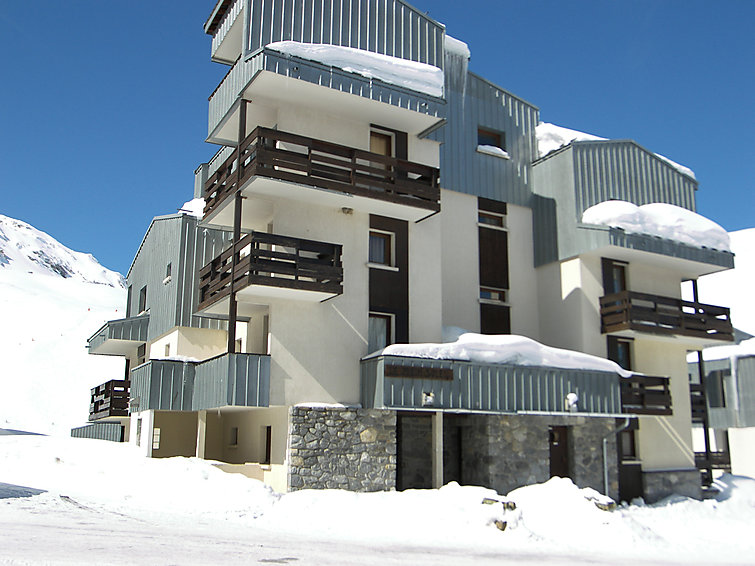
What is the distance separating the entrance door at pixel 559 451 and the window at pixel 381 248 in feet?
25.5

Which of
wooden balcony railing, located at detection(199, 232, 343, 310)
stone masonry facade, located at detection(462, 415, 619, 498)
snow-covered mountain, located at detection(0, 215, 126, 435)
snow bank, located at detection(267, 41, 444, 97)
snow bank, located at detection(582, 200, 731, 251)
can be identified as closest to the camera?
wooden balcony railing, located at detection(199, 232, 343, 310)

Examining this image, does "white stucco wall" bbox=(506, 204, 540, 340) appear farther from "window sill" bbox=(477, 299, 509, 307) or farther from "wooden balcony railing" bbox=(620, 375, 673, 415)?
"wooden balcony railing" bbox=(620, 375, 673, 415)

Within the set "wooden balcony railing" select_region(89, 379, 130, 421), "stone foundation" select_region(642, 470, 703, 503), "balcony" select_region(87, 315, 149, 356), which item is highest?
"balcony" select_region(87, 315, 149, 356)

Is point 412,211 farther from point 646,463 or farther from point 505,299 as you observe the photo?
point 646,463

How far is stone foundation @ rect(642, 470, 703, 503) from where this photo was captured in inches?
1029

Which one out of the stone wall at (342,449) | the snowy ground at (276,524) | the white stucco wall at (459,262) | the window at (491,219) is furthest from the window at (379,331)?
the window at (491,219)

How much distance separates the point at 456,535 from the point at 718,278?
7358 centimetres

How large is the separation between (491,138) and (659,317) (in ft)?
29.7

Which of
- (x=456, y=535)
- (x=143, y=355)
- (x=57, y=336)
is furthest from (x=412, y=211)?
(x=57, y=336)

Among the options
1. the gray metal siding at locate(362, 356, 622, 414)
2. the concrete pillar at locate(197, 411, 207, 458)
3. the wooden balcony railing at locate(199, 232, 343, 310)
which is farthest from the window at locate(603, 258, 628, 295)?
the concrete pillar at locate(197, 411, 207, 458)

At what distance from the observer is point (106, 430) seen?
105ft

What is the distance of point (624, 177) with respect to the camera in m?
28.6

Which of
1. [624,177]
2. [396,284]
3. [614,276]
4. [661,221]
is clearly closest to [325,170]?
[396,284]

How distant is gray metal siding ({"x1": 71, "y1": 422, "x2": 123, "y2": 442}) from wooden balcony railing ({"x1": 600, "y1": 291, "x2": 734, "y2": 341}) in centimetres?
1944
